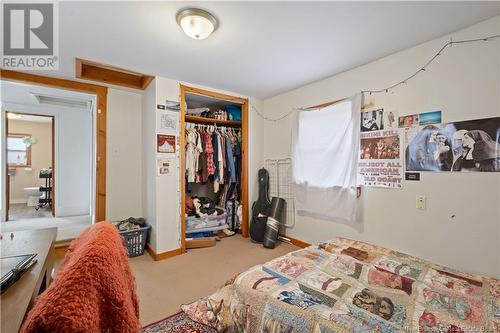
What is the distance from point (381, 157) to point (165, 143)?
239 centimetres

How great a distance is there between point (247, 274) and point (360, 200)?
4.84ft

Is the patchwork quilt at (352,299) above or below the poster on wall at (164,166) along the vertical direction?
below

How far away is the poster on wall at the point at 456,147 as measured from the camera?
1.57 m

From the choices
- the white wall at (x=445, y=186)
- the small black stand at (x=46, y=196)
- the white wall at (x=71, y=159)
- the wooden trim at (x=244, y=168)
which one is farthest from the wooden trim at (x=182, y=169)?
the small black stand at (x=46, y=196)

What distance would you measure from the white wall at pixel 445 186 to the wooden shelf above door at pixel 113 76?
8.44ft

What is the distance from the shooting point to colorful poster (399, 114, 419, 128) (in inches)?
75.7

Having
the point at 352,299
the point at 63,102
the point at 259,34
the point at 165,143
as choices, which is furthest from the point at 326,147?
the point at 63,102

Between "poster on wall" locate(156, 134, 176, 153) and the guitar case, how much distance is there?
54.0 inches

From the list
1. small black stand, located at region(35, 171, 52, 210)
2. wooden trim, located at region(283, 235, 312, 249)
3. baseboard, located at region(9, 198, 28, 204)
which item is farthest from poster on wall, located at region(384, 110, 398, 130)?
baseboard, located at region(9, 198, 28, 204)

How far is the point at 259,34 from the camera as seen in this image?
1766mm

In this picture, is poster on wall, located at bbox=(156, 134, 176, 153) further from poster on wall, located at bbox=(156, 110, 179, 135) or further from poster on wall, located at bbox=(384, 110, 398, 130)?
poster on wall, located at bbox=(384, 110, 398, 130)

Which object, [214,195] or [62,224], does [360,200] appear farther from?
[62,224]

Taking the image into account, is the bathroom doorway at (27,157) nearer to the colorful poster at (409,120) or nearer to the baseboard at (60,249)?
the baseboard at (60,249)

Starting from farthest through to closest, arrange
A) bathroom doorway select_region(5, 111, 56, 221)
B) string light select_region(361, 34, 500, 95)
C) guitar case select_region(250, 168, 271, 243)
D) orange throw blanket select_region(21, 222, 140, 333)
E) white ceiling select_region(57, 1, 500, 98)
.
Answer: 1. bathroom doorway select_region(5, 111, 56, 221)
2. guitar case select_region(250, 168, 271, 243)
3. string light select_region(361, 34, 500, 95)
4. white ceiling select_region(57, 1, 500, 98)
5. orange throw blanket select_region(21, 222, 140, 333)
